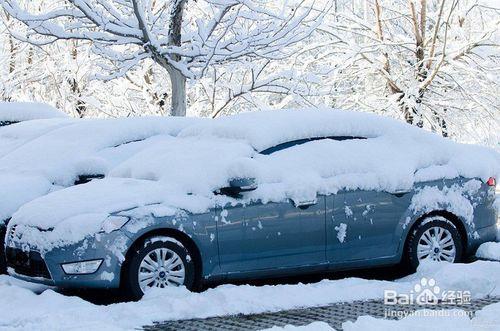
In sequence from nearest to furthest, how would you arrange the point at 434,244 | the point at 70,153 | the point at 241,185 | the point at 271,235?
the point at 241,185 → the point at 271,235 → the point at 434,244 → the point at 70,153

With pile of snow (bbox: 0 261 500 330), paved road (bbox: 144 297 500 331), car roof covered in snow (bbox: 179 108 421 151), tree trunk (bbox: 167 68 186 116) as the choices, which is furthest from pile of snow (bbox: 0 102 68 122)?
paved road (bbox: 144 297 500 331)

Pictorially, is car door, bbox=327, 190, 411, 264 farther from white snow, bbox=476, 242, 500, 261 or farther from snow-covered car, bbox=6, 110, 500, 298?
white snow, bbox=476, 242, 500, 261

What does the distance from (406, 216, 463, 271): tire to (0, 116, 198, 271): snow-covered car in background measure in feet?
11.2

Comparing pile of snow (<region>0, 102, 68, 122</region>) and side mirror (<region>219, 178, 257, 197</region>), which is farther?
pile of snow (<region>0, 102, 68, 122</region>)

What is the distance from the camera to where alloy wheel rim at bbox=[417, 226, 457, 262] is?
26.2 feet

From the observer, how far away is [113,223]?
6844 millimetres

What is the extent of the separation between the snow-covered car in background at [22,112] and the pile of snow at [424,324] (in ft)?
28.2

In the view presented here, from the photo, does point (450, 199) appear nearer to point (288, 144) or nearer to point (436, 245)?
point (436, 245)

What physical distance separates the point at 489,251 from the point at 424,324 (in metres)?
2.81

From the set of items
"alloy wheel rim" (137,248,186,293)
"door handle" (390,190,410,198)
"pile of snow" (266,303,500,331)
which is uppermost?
"door handle" (390,190,410,198)

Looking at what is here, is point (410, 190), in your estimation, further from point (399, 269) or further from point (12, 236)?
point (12, 236)

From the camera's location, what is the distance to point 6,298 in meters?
6.88

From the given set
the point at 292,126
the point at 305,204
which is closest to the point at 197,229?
the point at 305,204

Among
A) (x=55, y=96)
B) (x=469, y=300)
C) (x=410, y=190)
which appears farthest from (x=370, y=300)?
(x=55, y=96)
